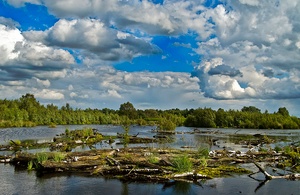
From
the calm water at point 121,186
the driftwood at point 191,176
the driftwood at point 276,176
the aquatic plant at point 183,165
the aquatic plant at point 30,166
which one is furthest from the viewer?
the aquatic plant at point 30,166

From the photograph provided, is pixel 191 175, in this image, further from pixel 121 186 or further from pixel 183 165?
pixel 121 186

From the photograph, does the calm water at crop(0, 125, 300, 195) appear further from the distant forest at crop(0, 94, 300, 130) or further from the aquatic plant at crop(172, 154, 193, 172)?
the distant forest at crop(0, 94, 300, 130)

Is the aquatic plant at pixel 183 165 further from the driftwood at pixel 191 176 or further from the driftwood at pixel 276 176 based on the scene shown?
the driftwood at pixel 276 176

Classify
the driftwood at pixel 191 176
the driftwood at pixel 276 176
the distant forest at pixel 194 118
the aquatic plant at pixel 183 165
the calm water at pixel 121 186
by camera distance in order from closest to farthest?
the calm water at pixel 121 186 < the driftwood at pixel 191 176 < the aquatic plant at pixel 183 165 < the driftwood at pixel 276 176 < the distant forest at pixel 194 118

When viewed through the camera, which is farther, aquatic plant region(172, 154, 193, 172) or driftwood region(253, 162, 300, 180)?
driftwood region(253, 162, 300, 180)

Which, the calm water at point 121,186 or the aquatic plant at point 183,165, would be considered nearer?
the calm water at point 121,186

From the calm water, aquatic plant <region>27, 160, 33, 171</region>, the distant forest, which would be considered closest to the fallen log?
the calm water

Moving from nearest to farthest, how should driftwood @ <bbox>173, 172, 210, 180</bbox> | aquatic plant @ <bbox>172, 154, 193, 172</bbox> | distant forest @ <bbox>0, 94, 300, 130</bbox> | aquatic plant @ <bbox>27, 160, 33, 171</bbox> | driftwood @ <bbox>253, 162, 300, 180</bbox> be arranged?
1. driftwood @ <bbox>173, 172, 210, 180</bbox>
2. aquatic plant @ <bbox>172, 154, 193, 172</bbox>
3. driftwood @ <bbox>253, 162, 300, 180</bbox>
4. aquatic plant @ <bbox>27, 160, 33, 171</bbox>
5. distant forest @ <bbox>0, 94, 300, 130</bbox>

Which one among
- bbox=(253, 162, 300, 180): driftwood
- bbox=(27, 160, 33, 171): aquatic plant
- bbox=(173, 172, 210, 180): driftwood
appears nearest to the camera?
bbox=(173, 172, 210, 180): driftwood

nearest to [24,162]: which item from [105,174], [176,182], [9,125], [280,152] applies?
[105,174]

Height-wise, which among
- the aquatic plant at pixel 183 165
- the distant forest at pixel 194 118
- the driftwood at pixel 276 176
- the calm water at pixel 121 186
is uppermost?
the distant forest at pixel 194 118

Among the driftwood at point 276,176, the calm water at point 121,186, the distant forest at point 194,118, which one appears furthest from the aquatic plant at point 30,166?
the distant forest at point 194,118

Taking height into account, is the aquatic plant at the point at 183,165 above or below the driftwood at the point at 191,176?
above

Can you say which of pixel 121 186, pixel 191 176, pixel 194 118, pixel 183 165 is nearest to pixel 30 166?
pixel 121 186
